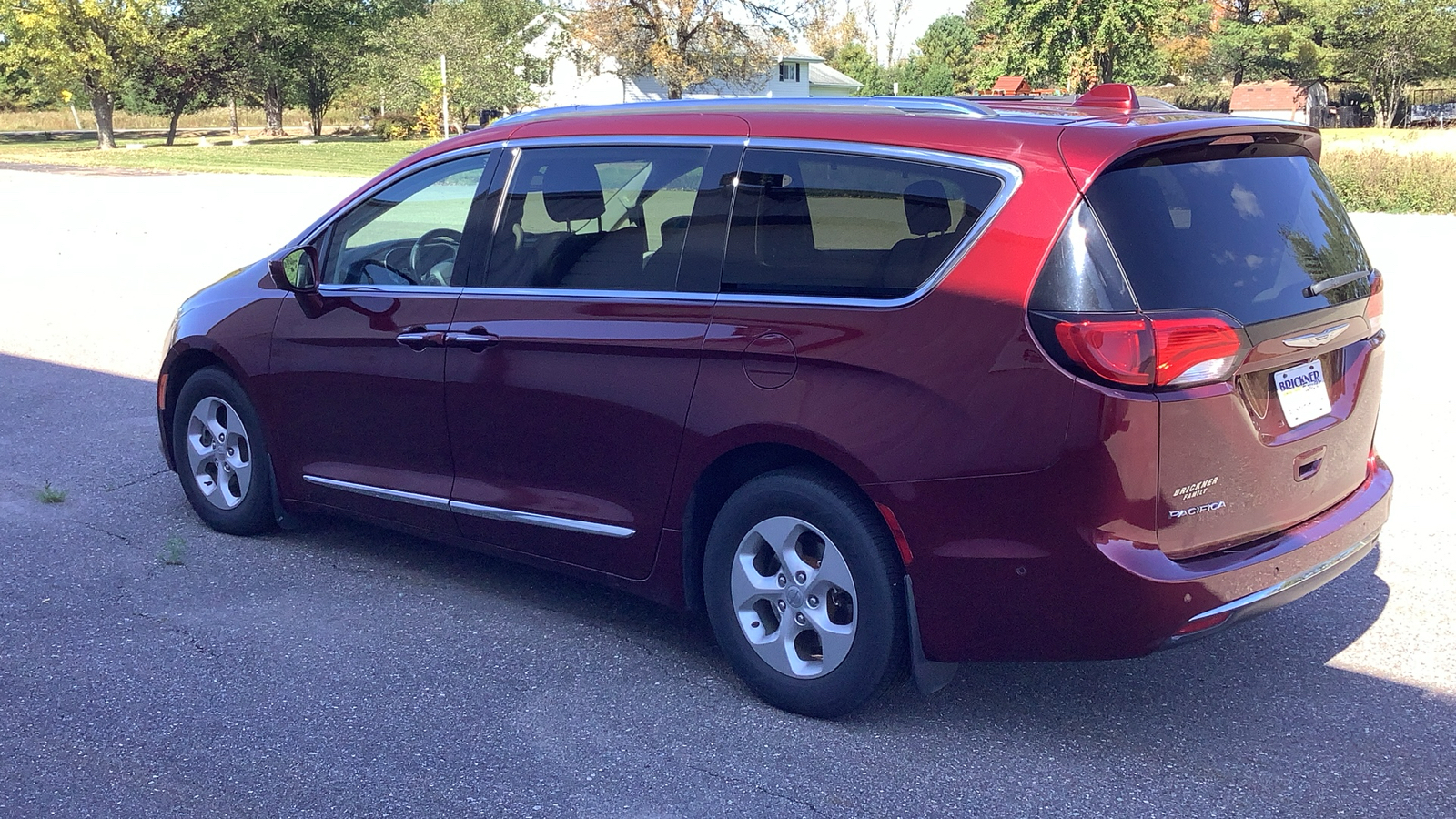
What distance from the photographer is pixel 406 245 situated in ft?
16.4

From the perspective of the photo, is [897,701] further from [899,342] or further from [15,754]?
[15,754]

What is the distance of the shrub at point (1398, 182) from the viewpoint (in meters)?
23.4

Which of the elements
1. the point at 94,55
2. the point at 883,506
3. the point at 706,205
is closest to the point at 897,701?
the point at 883,506

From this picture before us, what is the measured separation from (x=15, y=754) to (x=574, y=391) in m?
1.89

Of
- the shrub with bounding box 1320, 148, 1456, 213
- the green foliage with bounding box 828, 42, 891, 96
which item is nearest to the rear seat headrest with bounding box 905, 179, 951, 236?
the shrub with bounding box 1320, 148, 1456, 213

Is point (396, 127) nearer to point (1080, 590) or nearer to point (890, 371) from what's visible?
point (890, 371)

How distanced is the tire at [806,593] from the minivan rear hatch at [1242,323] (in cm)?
78

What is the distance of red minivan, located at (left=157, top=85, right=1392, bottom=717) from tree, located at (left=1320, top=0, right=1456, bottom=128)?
80.9m

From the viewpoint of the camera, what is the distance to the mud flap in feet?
11.8

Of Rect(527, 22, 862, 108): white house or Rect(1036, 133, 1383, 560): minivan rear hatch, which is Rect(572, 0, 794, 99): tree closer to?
Rect(527, 22, 862, 108): white house

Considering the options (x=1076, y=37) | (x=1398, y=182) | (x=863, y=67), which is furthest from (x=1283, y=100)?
(x=1398, y=182)

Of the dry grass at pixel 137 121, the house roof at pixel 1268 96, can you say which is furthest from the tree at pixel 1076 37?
the dry grass at pixel 137 121

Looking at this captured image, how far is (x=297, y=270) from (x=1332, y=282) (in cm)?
367

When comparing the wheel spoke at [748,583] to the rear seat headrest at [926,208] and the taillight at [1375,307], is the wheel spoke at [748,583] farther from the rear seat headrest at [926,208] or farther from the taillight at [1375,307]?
the taillight at [1375,307]
